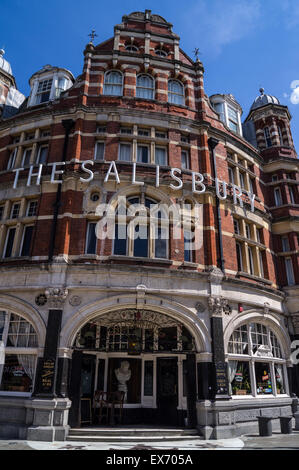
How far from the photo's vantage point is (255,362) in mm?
15195

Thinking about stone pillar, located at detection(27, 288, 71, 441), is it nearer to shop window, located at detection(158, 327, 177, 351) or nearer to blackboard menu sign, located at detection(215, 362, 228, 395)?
shop window, located at detection(158, 327, 177, 351)

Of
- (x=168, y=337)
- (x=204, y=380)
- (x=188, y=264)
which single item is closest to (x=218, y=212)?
(x=188, y=264)

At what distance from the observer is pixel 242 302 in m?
15.0

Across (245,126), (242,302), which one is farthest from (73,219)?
(245,126)

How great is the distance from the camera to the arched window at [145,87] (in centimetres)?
1858

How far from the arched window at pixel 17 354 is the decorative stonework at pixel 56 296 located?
5.24 feet

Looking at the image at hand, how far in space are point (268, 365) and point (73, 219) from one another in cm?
1169

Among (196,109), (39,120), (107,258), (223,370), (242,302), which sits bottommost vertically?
(223,370)

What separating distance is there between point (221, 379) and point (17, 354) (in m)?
8.29

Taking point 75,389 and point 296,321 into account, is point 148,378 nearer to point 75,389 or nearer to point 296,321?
point 75,389

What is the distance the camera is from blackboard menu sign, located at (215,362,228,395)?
1277 centimetres
